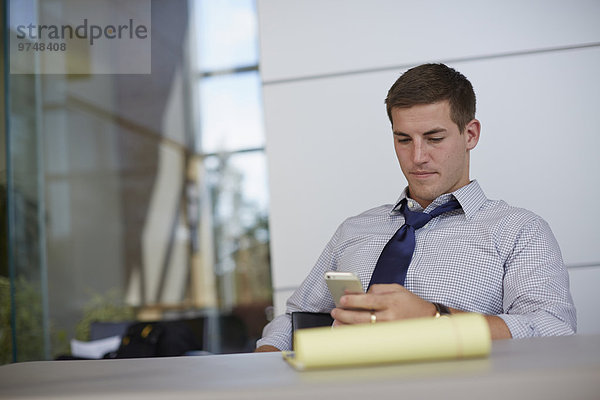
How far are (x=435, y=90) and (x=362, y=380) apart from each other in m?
1.48

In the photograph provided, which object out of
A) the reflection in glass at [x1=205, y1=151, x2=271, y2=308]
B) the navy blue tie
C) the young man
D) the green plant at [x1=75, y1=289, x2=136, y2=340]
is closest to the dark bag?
the young man

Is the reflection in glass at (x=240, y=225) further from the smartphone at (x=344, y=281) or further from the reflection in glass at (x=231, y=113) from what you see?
the smartphone at (x=344, y=281)

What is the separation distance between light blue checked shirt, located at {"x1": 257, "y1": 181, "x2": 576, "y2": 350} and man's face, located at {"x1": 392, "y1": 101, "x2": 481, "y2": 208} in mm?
61

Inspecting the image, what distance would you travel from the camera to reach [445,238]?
2006 mm

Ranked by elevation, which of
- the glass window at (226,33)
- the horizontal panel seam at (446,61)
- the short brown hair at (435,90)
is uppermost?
the glass window at (226,33)

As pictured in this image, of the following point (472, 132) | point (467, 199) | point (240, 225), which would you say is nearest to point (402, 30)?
point (472, 132)

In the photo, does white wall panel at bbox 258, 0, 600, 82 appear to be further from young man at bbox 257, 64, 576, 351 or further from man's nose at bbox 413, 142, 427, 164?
man's nose at bbox 413, 142, 427, 164

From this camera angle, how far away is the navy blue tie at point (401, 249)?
1939 mm

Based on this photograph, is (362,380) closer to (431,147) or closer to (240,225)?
(431,147)

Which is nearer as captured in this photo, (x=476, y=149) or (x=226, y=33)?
(x=476, y=149)

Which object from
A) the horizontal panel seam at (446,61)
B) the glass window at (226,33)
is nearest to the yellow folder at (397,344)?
the horizontal panel seam at (446,61)

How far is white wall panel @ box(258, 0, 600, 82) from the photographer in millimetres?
2605

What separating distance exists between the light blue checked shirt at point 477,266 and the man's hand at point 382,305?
1.01 ft

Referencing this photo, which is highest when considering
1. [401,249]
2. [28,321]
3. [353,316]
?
[401,249]
